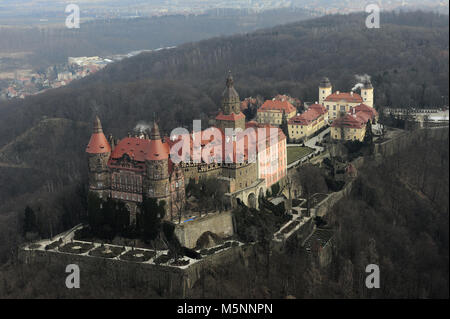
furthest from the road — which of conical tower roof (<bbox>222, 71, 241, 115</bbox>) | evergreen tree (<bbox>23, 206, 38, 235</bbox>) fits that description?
evergreen tree (<bbox>23, 206, 38, 235</bbox>)

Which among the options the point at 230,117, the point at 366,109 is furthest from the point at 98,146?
the point at 366,109

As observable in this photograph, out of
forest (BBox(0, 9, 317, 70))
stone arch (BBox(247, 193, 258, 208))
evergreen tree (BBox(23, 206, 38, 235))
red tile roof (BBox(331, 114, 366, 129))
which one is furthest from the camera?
forest (BBox(0, 9, 317, 70))

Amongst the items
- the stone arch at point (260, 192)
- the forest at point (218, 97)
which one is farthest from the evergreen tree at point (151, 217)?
the stone arch at point (260, 192)

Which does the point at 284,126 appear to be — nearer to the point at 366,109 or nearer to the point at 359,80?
the point at 366,109

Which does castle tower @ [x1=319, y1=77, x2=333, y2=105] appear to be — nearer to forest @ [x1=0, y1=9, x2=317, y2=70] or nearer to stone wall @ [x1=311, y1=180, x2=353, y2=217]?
stone wall @ [x1=311, y1=180, x2=353, y2=217]

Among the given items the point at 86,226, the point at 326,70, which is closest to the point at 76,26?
the point at 326,70
